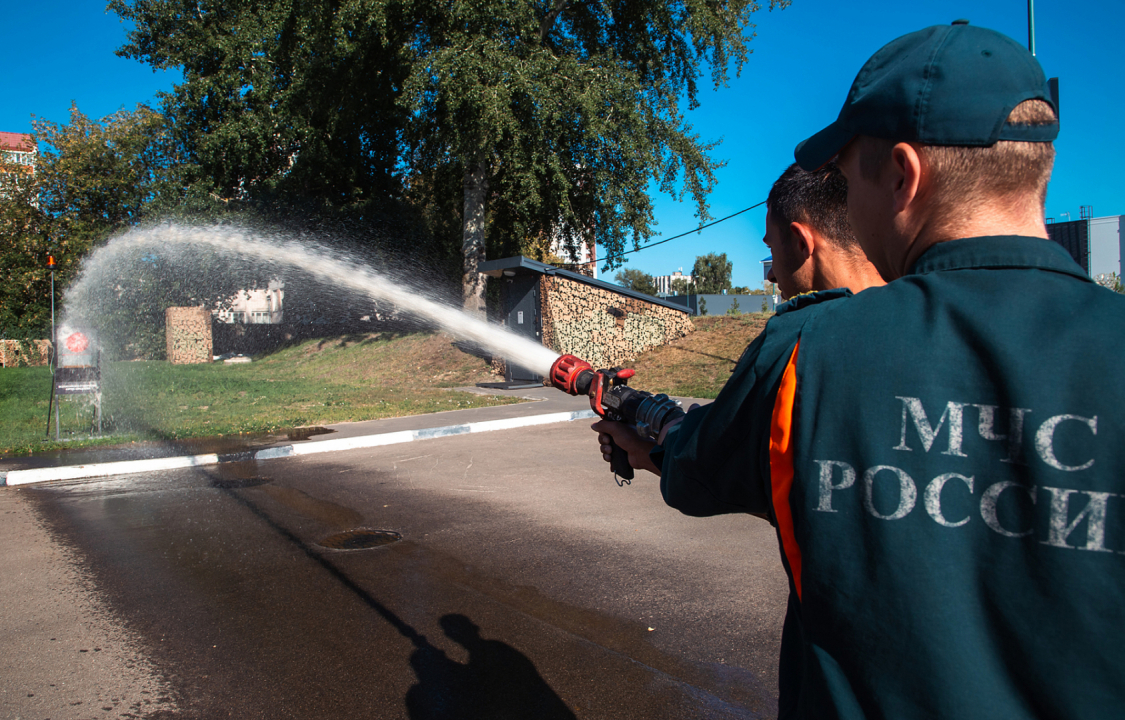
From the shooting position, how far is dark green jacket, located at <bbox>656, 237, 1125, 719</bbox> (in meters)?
0.79

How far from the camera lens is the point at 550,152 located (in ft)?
65.5

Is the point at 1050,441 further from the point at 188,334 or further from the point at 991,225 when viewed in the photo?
the point at 188,334

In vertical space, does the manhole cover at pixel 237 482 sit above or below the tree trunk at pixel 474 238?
below

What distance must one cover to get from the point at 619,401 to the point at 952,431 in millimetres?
1149

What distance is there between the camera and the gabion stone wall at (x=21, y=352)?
32375 mm

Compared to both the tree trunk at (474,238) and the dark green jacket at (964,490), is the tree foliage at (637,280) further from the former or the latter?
the dark green jacket at (964,490)

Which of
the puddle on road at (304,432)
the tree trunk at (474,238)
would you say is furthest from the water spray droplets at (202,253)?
the puddle on road at (304,432)

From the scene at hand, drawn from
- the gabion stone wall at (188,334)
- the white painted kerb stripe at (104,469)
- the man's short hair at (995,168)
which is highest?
the gabion stone wall at (188,334)

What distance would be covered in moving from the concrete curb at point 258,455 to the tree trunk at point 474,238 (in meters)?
10.7

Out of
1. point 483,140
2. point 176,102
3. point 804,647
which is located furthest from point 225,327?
point 804,647

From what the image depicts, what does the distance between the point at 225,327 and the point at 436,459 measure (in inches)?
1108

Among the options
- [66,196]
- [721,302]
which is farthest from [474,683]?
[721,302]

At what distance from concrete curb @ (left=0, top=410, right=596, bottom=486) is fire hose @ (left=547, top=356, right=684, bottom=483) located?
27.1 feet

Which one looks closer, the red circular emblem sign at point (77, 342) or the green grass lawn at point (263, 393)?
the red circular emblem sign at point (77, 342)
